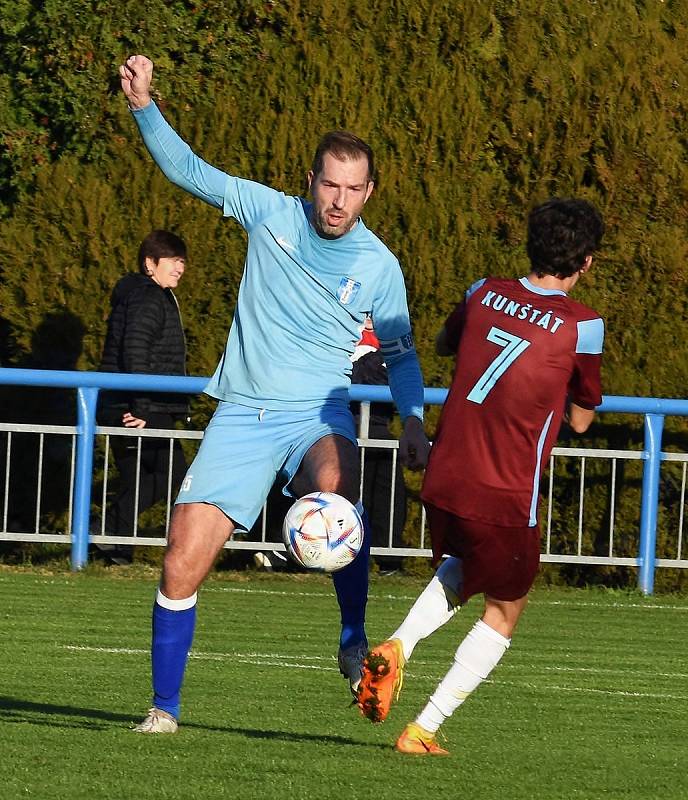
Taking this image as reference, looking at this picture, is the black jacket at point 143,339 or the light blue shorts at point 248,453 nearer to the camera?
the light blue shorts at point 248,453

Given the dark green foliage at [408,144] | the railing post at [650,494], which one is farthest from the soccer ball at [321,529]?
the dark green foliage at [408,144]

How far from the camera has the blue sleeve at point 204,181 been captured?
19.5 ft

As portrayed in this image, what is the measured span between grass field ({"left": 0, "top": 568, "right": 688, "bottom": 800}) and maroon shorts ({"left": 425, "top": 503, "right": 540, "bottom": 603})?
0.59 metres

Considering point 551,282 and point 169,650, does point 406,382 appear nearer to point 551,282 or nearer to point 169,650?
point 551,282

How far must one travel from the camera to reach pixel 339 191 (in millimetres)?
5906

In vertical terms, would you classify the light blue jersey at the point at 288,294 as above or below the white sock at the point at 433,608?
above

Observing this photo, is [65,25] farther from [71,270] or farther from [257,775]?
[257,775]

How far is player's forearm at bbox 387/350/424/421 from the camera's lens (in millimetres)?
6180

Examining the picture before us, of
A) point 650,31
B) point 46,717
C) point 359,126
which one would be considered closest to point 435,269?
point 359,126

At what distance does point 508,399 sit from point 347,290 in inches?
35.8

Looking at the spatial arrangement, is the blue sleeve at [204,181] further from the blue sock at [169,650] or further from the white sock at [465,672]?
the white sock at [465,672]

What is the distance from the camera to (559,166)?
11836 millimetres

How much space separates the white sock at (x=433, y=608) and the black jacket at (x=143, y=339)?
537cm

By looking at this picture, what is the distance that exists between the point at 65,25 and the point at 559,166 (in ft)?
12.0
